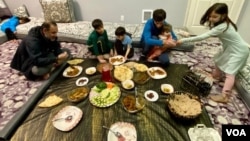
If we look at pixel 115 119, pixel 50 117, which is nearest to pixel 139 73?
pixel 115 119

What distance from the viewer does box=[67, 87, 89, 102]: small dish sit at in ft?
4.87

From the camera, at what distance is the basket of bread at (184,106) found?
4.20 feet

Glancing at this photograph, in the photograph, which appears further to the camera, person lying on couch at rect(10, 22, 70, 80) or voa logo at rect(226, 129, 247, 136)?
person lying on couch at rect(10, 22, 70, 80)

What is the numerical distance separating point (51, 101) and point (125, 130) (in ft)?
2.41

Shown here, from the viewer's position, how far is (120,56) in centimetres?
210

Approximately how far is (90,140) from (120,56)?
3.73 ft

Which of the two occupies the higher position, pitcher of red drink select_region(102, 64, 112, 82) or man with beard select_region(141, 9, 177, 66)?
man with beard select_region(141, 9, 177, 66)

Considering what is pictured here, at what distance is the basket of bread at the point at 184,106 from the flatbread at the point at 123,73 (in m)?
0.50

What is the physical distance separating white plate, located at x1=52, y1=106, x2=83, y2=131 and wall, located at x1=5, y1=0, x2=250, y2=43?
2.23 metres

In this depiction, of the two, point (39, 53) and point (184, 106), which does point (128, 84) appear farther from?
point (39, 53)

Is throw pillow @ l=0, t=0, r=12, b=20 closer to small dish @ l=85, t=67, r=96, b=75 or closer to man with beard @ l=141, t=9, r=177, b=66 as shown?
small dish @ l=85, t=67, r=96, b=75

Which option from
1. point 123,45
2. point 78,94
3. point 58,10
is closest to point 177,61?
point 123,45

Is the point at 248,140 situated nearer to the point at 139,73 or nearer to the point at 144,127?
the point at 144,127

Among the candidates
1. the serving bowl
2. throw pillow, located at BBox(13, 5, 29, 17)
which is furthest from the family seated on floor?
Result: throw pillow, located at BBox(13, 5, 29, 17)
